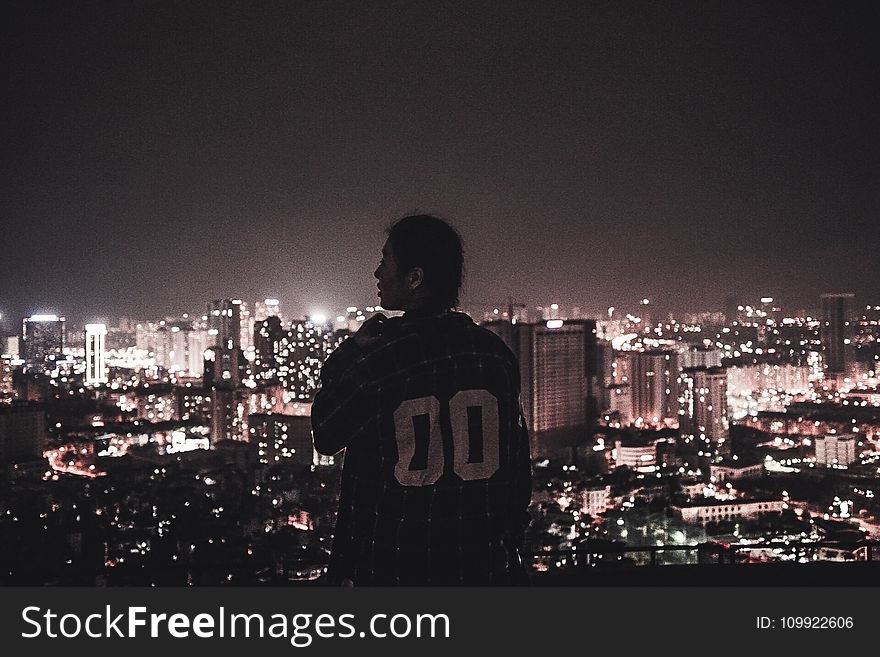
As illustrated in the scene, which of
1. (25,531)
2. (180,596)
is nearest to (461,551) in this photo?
(180,596)

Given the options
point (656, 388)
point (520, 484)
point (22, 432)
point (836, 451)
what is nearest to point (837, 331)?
point (656, 388)

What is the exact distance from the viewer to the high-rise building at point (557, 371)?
56.9 ft

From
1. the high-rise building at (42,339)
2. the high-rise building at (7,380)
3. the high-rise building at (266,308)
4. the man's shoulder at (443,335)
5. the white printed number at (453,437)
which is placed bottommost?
the high-rise building at (7,380)

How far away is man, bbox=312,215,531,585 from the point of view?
0.75 m

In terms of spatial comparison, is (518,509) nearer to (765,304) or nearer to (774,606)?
(774,606)

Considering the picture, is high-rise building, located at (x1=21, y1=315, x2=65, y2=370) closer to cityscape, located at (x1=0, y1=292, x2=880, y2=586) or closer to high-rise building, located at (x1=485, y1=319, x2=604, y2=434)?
cityscape, located at (x1=0, y1=292, x2=880, y2=586)

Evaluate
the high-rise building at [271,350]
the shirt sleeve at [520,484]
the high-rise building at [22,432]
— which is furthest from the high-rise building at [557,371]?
the shirt sleeve at [520,484]

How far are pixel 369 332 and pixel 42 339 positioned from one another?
20.1 metres

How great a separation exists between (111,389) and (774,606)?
19309mm

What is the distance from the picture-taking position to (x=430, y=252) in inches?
30.9

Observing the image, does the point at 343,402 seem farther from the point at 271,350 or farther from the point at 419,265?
the point at 271,350

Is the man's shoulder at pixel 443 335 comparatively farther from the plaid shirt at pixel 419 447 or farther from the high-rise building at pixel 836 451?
the high-rise building at pixel 836 451

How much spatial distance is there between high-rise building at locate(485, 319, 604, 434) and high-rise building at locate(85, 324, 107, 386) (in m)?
10.8

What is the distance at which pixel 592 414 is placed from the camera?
18.3 m
